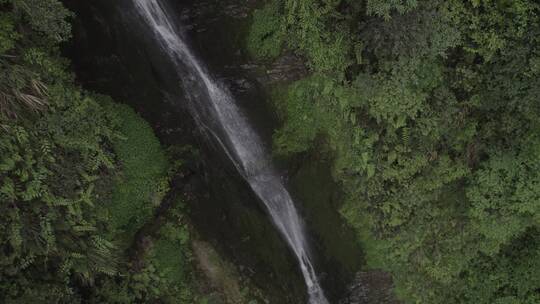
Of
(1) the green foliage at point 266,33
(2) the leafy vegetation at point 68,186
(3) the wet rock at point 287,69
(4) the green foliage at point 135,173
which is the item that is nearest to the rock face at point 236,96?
(3) the wet rock at point 287,69

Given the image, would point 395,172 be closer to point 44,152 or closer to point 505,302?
point 505,302

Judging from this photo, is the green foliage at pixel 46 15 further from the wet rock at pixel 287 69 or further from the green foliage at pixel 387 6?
the green foliage at pixel 387 6

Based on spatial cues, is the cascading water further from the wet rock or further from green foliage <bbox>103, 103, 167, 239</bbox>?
green foliage <bbox>103, 103, 167, 239</bbox>

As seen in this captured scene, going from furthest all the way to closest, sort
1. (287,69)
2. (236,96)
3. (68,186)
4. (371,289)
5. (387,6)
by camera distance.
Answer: (371,289), (236,96), (287,69), (68,186), (387,6)

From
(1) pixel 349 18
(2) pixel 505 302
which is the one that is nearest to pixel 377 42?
(1) pixel 349 18

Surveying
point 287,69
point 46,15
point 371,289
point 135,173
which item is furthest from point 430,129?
point 46,15

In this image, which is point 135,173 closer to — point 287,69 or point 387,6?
point 287,69

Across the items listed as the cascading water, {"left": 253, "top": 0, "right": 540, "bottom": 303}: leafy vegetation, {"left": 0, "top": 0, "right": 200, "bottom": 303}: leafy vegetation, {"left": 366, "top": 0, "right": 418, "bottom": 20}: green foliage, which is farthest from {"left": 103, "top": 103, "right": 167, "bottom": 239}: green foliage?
{"left": 366, "top": 0, "right": 418, "bottom": 20}: green foliage
